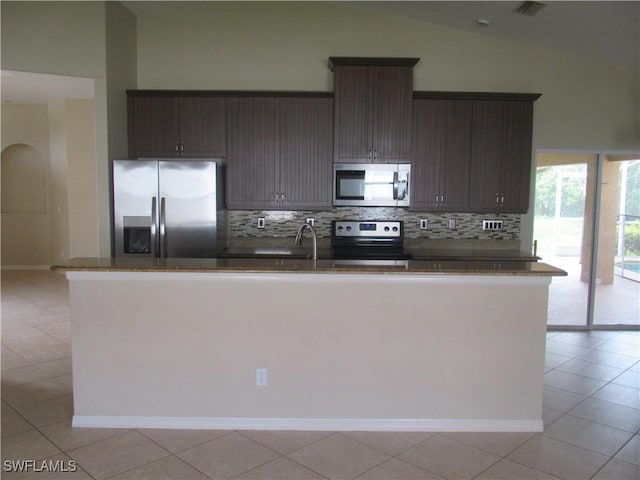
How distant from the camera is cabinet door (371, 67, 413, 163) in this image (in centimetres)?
505

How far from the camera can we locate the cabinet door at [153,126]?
16.9 ft

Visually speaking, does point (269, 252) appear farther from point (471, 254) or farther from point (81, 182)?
point (81, 182)

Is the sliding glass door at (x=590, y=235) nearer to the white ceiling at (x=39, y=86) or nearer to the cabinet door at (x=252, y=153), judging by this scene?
the cabinet door at (x=252, y=153)

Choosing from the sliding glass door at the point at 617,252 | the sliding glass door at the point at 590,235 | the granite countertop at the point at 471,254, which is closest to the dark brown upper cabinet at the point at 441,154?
the granite countertop at the point at 471,254

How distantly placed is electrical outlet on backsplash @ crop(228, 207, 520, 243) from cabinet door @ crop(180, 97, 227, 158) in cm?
74

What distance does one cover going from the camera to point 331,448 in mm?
3031

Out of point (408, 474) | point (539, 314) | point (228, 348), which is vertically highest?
point (539, 314)

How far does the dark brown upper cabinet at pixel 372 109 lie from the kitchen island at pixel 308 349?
2125 mm

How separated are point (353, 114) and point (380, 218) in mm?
1138

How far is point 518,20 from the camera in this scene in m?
4.77

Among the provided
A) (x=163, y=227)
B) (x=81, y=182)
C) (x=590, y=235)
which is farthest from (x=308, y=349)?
(x=81, y=182)

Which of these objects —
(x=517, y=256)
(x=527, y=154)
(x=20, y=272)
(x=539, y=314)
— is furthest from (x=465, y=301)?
(x=20, y=272)

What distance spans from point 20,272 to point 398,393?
7691 mm

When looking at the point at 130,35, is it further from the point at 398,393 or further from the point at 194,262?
the point at 398,393
